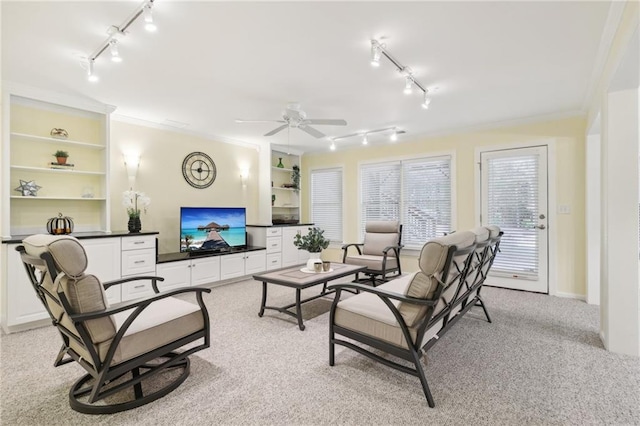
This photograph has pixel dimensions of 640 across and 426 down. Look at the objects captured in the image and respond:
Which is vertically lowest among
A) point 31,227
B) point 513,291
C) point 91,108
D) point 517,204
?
point 513,291

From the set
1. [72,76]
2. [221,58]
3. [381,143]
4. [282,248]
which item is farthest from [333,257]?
[72,76]

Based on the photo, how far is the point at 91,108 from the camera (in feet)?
12.2

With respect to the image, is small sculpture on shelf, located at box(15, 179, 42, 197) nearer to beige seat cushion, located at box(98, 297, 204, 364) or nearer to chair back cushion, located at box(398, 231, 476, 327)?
beige seat cushion, located at box(98, 297, 204, 364)

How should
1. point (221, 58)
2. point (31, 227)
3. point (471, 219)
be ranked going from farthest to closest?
point (471, 219)
point (31, 227)
point (221, 58)

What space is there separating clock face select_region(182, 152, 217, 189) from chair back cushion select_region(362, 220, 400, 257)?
292 centimetres

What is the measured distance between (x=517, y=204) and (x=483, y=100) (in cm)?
170

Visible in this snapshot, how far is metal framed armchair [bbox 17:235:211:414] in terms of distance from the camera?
5.29ft

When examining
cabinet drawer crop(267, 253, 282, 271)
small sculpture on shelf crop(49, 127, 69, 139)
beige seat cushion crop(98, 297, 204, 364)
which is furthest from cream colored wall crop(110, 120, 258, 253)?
beige seat cushion crop(98, 297, 204, 364)

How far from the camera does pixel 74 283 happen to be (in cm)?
164

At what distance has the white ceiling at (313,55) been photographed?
82.5 inches

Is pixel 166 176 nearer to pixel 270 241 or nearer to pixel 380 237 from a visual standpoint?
pixel 270 241

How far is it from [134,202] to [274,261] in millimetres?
2451

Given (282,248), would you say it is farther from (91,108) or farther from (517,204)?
(517,204)

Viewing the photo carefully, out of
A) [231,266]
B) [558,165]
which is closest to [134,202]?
[231,266]
